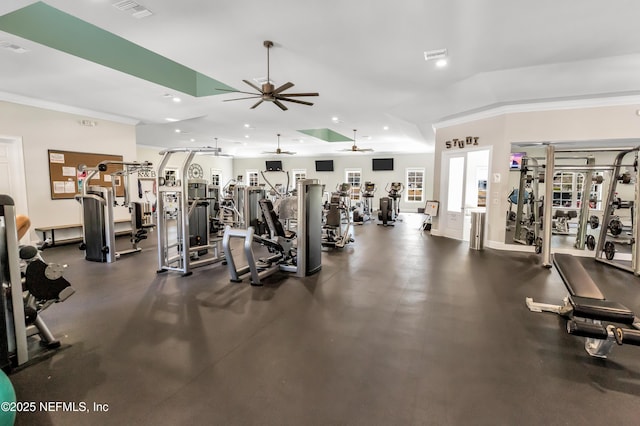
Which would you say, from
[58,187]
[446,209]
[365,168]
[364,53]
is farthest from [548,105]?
[58,187]

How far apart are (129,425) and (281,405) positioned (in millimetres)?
865

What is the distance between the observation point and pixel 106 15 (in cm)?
335

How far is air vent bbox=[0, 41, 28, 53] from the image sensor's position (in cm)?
389

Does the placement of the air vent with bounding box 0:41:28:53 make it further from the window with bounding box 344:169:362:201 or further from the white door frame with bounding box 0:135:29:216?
the window with bounding box 344:169:362:201

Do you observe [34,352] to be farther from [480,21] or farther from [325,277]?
[480,21]

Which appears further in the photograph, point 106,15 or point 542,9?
point 106,15

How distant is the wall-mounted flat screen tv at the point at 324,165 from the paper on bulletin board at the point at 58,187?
1128 centimetres

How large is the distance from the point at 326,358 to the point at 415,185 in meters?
13.5

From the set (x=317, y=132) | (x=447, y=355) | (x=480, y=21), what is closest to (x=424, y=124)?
(x=317, y=132)

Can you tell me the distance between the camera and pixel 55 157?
6496 millimetres

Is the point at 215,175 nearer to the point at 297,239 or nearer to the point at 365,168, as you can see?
the point at 365,168

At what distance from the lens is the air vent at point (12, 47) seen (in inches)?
153

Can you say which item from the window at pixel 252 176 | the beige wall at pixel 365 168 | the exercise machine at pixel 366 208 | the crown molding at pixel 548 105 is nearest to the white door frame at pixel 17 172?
the exercise machine at pixel 366 208

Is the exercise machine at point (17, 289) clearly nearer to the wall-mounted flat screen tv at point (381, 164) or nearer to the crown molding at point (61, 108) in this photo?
the crown molding at point (61, 108)
